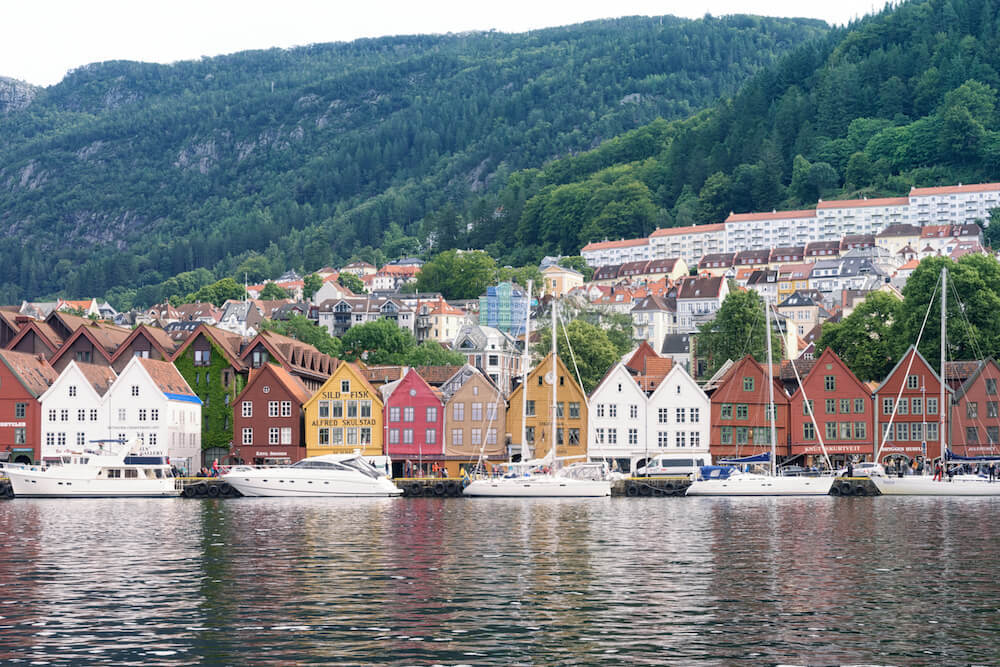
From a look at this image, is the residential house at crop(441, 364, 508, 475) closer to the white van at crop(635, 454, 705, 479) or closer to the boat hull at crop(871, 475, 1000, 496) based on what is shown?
the white van at crop(635, 454, 705, 479)

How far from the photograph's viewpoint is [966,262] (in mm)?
133000

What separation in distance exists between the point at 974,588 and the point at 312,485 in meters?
60.9

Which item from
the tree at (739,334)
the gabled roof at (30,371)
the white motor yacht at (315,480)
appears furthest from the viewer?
the tree at (739,334)

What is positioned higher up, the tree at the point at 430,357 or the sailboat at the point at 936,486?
the tree at the point at 430,357

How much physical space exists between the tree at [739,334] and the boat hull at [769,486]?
6230 centimetres

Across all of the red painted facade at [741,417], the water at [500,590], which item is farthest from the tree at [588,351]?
the water at [500,590]

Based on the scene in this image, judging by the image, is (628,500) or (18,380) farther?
(18,380)

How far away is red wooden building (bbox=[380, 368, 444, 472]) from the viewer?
118312 mm

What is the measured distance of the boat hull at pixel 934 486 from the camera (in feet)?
315

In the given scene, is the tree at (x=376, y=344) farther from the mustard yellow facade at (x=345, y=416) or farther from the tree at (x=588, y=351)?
the mustard yellow facade at (x=345, y=416)

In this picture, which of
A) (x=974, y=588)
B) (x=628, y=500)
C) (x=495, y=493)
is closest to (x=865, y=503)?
(x=628, y=500)

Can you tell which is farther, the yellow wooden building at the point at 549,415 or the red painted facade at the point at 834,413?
the red painted facade at the point at 834,413

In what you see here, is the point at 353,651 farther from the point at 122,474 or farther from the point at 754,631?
the point at 122,474

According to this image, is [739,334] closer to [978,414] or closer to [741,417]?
[741,417]
